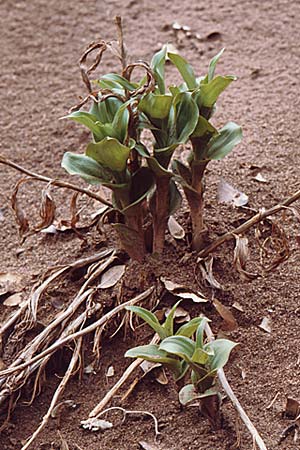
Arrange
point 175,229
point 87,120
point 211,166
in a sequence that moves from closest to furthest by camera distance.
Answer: point 87,120 → point 175,229 → point 211,166

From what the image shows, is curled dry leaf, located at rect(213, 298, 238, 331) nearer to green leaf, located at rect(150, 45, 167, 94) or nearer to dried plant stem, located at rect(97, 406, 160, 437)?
dried plant stem, located at rect(97, 406, 160, 437)

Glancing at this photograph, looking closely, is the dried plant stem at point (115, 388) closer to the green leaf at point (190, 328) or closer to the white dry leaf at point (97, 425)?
the white dry leaf at point (97, 425)

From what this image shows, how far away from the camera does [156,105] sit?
4.69ft

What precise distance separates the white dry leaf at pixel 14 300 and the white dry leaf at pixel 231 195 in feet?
1.49

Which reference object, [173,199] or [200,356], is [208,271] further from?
[200,356]

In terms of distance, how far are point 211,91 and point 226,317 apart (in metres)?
0.40

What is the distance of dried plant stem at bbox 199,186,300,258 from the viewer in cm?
145

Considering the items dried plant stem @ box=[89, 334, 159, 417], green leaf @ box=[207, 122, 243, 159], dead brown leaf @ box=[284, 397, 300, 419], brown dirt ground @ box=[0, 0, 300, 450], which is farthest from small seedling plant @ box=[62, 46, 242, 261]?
dead brown leaf @ box=[284, 397, 300, 419]

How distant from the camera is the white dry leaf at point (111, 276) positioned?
1573 mm

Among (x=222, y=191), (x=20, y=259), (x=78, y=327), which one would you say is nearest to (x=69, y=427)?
(x=78, y=327)

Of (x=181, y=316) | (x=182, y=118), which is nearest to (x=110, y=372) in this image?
(x=181, y=316)

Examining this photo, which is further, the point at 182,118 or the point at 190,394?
the point at 182,118

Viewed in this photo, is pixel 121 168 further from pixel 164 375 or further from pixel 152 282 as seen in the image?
pixel 164 375

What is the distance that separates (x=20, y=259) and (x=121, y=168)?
419 millimetres
